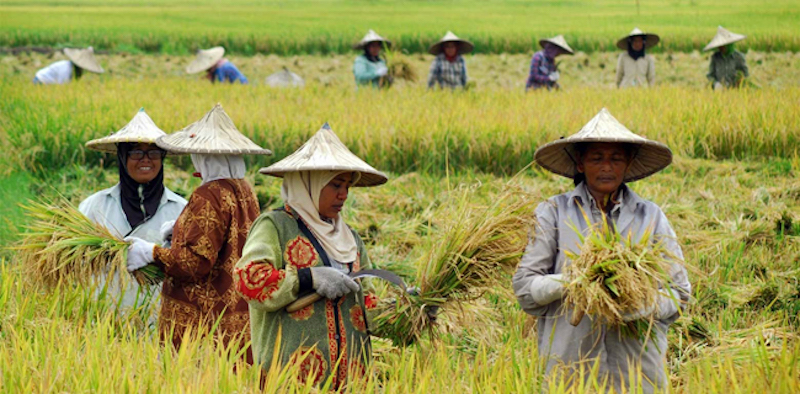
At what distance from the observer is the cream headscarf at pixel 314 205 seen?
9.30ft

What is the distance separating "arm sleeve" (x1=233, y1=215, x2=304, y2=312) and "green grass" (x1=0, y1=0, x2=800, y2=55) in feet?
40.0

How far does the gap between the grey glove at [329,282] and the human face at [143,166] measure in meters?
1.55

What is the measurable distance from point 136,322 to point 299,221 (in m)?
1.18

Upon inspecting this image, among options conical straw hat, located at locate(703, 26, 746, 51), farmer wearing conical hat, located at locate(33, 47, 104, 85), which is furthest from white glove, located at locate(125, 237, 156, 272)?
farmer wearing conical hat, located at locate(33, 47, 104, 85)

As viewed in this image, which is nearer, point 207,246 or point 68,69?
point 207,246

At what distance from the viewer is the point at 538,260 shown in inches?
112

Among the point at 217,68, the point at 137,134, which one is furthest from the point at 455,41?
the point at 137,134

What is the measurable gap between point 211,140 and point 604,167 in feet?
5.00

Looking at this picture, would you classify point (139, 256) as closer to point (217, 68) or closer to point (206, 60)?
point (217, 68)

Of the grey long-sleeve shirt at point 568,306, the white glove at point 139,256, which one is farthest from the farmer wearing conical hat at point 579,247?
the white glove at point 139,256

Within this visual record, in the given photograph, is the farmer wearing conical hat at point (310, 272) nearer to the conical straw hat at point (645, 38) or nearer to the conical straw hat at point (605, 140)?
the conical straw hat at point (605, 140)

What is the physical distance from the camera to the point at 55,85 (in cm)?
1069

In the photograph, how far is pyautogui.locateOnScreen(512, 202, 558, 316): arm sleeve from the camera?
282 cm

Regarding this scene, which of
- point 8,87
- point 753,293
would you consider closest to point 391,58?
point 8,87
